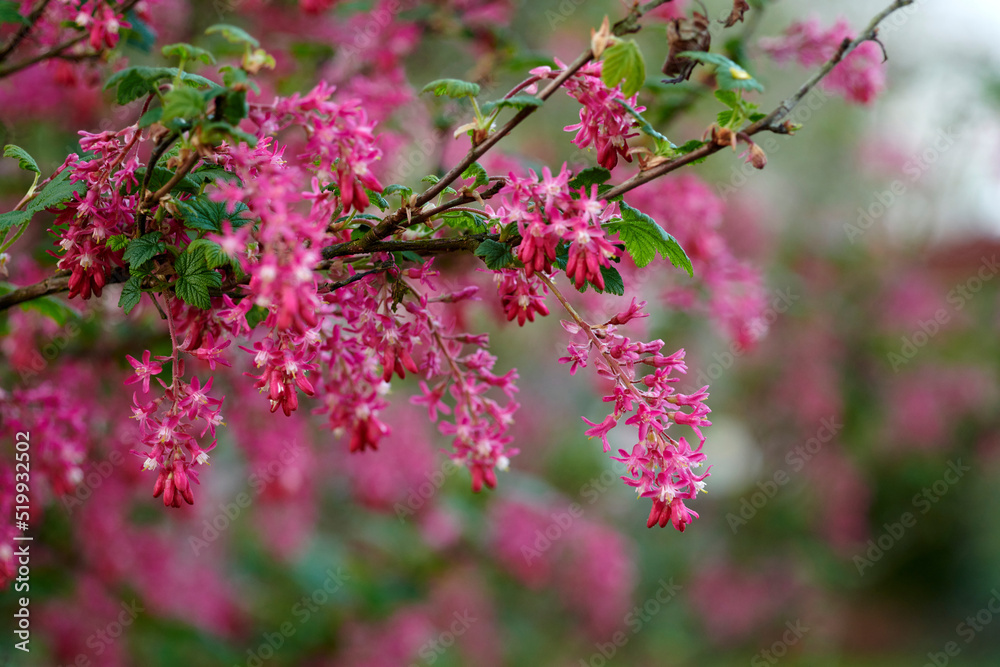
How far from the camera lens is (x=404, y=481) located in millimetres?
3260

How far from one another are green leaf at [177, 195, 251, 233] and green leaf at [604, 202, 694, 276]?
1.57 feet

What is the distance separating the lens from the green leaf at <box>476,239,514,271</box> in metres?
0.93

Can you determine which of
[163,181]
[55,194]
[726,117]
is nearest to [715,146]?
[726,117]

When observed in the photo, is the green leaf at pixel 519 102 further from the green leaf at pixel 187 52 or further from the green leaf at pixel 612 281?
the green leaf at pixel 187 52

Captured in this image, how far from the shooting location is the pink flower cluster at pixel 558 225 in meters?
0.87

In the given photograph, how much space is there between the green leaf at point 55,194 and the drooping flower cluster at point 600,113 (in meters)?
0.61

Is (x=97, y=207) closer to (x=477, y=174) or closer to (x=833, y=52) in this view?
(x=477, y=174)

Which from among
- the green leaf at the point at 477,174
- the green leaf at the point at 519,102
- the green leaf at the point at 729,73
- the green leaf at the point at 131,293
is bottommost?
the green leaf at the point at 131,293

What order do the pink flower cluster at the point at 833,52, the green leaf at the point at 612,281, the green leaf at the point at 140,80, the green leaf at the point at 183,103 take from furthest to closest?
1. the pink flower cluster at the point at 833,52
2. the green leaf at the point at 612,281
3. the green leaf at the point at 140,80
4. the green leaf at the point at 183,103

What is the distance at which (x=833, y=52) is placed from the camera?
5.54 ft

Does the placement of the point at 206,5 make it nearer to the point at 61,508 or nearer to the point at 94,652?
the point at 61,508

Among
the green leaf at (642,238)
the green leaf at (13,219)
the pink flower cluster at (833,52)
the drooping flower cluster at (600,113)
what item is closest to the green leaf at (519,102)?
the drooping flower cluster at (600,113)

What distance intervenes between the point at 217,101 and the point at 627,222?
1.68 feet

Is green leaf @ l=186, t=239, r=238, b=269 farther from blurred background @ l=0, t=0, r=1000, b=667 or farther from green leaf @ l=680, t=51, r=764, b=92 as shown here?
blurred background @ l=0, t=0, r=1000, b=667
